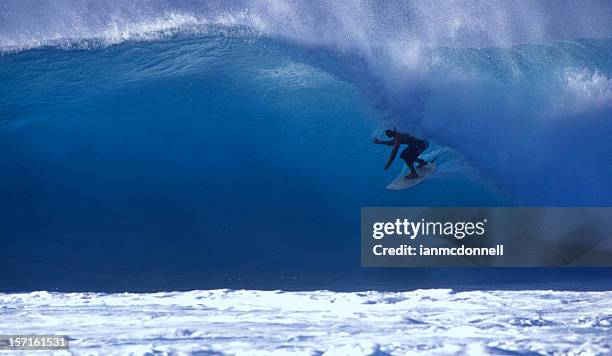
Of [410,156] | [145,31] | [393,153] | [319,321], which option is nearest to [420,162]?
[410,156]

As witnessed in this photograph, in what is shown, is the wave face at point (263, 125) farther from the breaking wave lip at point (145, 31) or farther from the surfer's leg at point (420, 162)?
the surfer's leg at point (420, 162)

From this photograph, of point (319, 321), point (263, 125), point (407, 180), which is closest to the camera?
point (319, 321)

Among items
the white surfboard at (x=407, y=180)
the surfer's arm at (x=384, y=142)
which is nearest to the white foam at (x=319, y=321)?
the white surfboard at (x=407, y=180)

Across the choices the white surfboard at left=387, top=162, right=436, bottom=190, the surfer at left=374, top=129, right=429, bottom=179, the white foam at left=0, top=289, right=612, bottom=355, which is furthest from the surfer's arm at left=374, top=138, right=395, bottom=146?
the white foam at left=0, top=289, right=612, bottom=355

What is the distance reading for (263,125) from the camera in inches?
154

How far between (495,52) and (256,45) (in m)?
1.50

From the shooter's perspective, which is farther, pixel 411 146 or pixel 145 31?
pixel 145 31

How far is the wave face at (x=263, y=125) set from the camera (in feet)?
12.6

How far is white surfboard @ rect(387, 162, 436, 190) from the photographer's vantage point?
380cm

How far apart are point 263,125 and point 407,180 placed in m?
0.96

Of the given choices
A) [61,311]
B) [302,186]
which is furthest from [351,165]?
[61,311]

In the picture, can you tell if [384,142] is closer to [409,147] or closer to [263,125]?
[409,147]

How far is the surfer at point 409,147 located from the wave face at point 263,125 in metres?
0.06

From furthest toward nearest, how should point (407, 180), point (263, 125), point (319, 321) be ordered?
point (263, 125) < point (407, 180) < point (319, 321)
